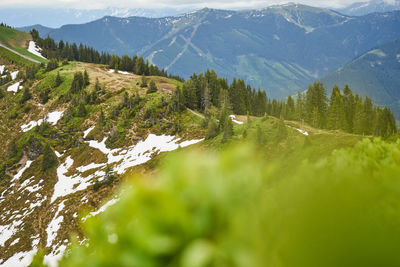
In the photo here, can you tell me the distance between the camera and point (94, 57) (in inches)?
4456

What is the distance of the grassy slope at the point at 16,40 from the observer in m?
114

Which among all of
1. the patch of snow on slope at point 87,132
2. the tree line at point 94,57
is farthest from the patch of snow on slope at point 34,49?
the patch of snow on slope at point 87,132

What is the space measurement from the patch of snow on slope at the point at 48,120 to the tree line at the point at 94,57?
94.9ft

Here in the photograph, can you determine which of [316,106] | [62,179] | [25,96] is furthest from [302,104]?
→ [25,96]

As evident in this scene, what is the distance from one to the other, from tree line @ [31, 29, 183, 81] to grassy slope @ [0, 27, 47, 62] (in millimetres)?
4924

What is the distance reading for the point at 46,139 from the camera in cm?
4612

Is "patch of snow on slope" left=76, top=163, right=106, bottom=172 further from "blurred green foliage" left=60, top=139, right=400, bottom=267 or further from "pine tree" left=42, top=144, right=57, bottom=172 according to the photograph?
"blurred green foliage" left=60, top=139, right=400, bottom=267

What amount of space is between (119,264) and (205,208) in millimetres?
587

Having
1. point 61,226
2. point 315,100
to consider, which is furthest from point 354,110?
point 61,226

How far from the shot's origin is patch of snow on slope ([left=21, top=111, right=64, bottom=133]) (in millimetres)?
50509

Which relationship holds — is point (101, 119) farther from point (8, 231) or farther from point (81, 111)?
point (8, 231)

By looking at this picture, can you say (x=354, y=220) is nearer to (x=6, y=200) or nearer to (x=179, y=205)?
(x=179, y=205)

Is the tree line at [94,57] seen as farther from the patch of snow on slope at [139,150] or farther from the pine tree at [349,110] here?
the pine tree at [349,110]

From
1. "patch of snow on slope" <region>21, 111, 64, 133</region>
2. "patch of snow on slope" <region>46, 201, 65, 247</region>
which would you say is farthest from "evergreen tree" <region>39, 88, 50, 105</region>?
"patch of snow on slope" <region>46, 201, 65, 247</region>
